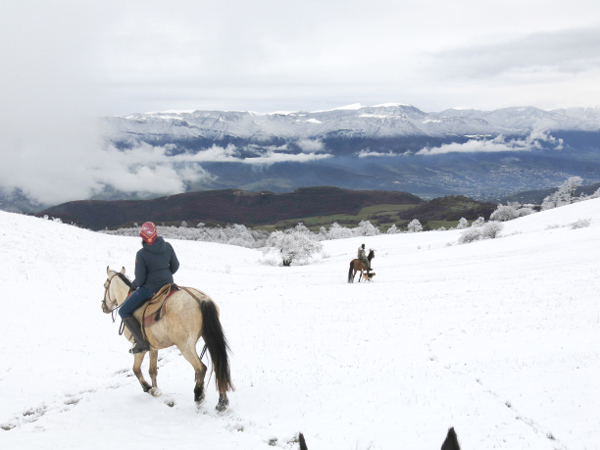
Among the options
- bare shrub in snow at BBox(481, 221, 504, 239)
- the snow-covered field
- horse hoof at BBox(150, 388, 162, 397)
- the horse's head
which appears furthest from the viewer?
bare shrub in snow at BBox(481, 221, 504, 239)

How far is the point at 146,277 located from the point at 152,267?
32cm

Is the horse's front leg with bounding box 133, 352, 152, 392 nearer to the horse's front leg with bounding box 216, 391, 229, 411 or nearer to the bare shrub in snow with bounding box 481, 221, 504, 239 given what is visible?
the horse's front leg with bounding box 216, 391, 229, 411

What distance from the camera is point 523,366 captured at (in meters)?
10.4

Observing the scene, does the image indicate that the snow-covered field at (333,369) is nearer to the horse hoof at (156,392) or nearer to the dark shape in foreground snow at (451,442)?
the horse hoof at (156,392)

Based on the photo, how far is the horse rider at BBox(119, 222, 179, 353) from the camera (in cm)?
941

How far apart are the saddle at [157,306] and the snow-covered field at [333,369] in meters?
2.10

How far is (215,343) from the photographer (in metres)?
8.75

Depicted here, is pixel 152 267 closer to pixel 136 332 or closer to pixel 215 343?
pixel 136 332

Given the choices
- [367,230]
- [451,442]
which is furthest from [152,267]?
[367,230]

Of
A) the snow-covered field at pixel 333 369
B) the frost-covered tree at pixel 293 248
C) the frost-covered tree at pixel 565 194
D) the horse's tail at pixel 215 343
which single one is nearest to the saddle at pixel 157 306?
the horse's tail at pixel 215 343

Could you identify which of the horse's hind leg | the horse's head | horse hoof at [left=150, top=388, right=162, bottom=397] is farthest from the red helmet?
horse hoof at [left=150, top=388, right=162, bottom=397]

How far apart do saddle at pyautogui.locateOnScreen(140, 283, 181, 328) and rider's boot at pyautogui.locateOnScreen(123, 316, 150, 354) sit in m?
0.29

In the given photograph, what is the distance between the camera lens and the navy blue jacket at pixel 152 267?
30.8ft

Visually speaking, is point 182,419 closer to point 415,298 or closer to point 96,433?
point 96,433
